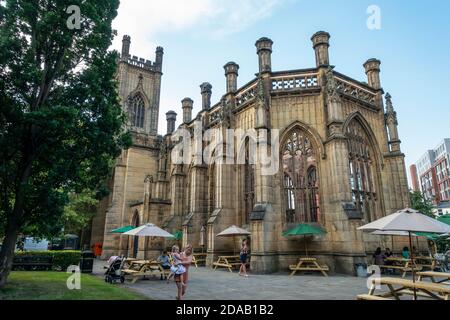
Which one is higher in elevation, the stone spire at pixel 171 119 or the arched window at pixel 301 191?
the stone spire at pixel 171 119

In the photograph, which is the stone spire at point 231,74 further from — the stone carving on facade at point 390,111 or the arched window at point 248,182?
the stone carving on facade at point 390,111

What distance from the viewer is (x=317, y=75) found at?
17156 millimetres

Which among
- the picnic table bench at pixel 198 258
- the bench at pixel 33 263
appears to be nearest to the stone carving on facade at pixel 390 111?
the picnic table bench at pixel 198 258

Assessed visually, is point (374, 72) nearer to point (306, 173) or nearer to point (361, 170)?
point (361, 170)

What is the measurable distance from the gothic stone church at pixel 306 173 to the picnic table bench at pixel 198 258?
0.66 m

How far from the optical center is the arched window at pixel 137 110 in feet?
129

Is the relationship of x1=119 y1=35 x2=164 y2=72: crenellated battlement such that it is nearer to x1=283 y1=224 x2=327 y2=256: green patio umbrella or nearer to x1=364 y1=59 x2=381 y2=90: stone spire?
x1=364 y1=59 x2=381 y2=90: stone spire

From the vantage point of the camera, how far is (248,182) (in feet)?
60.1

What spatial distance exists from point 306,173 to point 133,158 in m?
20.6

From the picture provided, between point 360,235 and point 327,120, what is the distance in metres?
6.32

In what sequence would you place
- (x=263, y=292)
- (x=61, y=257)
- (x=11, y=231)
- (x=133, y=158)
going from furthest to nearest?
(x=133, y=158), (x=61, y=257), (x=263, y=292), (x=11, y=231)

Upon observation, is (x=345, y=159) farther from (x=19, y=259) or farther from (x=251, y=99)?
(x=19, y=259)

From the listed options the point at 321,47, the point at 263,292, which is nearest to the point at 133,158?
the point at 321,47

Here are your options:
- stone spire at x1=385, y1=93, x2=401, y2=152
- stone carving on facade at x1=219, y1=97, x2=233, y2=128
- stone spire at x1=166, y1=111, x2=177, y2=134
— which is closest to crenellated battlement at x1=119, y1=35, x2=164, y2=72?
stone spire at x1=166, y1=111, x2=177, y2=134
